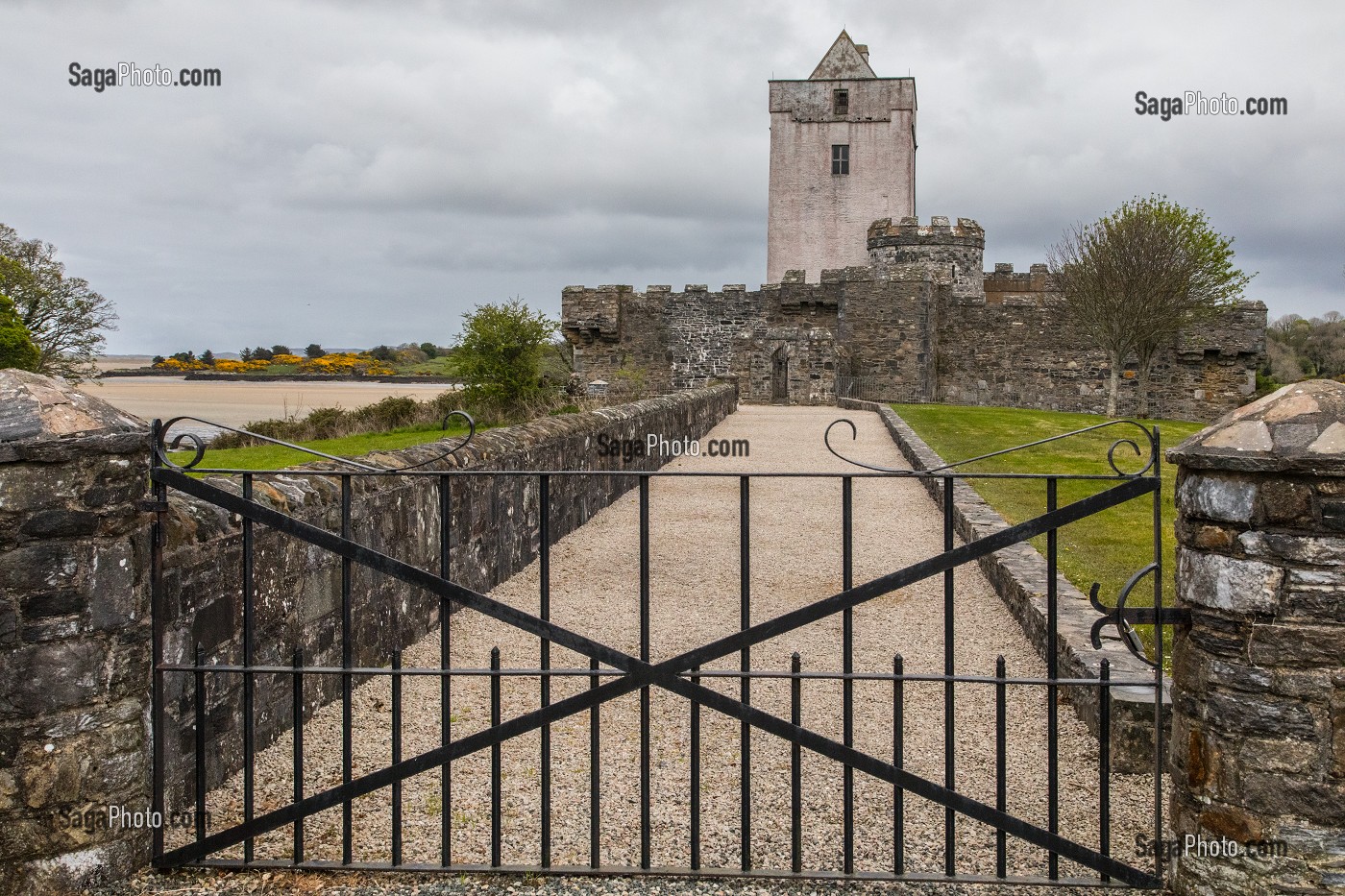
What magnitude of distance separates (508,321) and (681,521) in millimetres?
13498

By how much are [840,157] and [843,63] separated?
3.43 m

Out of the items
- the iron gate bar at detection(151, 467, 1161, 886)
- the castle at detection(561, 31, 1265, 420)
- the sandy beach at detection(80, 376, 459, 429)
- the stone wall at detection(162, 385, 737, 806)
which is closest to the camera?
the iron gate bar at detection(151, 467, 1161, 886)

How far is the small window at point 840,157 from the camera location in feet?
125

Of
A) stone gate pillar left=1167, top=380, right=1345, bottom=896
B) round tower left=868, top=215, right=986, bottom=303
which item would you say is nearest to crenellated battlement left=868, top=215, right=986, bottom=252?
round tower left=868, top=215, right=986, bottom=303

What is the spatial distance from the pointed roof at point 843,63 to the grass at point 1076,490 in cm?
2082

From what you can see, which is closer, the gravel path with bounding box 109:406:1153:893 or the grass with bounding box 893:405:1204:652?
the gravel path with bounding box 109:406:1153:893

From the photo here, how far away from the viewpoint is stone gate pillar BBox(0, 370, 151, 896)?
9.46ft

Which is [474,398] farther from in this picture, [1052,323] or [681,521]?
[1052,323]

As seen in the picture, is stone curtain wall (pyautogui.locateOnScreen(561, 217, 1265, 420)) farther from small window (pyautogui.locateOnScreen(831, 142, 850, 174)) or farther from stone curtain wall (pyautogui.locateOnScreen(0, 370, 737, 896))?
stone curtain wall (pyautogui.locateOnScreen(0, 370, 737, 896))

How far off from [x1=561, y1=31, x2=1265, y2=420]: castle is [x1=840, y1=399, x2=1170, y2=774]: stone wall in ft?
64.2

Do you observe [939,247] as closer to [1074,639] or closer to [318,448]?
[318,448]

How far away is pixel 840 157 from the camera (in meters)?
38.3

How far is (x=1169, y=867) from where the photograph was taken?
9.93 feet

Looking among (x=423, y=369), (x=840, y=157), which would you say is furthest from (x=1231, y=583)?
(x=423, y=369)
